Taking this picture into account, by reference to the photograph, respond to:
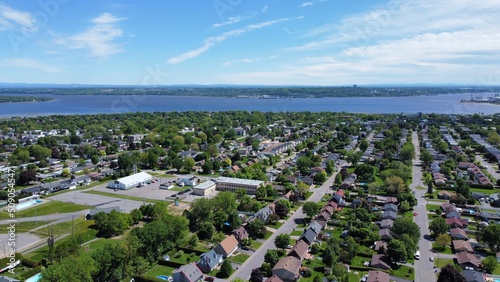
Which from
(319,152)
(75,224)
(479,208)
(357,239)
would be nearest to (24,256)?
(75,224)

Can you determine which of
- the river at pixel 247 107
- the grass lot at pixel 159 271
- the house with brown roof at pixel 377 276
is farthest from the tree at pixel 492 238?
the river at pixel 247 107

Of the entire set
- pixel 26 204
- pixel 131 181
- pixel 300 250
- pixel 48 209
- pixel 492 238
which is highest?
pixel 492 238

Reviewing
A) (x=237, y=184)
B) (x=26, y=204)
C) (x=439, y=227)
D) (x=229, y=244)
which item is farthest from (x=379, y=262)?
(x=26, y=204)

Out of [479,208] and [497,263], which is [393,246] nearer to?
[497,263]

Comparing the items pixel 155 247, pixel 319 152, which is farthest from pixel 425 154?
pixel 155 247

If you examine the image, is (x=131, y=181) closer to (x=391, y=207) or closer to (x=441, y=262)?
(x=391, y=207)

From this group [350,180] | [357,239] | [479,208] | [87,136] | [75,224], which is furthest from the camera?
[87,136]

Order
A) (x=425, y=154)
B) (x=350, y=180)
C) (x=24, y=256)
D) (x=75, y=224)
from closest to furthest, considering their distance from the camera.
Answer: (x=24, y=256), (x=75, y=224), (x=350, y=180), (x=425, y=154)

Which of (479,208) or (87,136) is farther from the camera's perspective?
(87,136)
